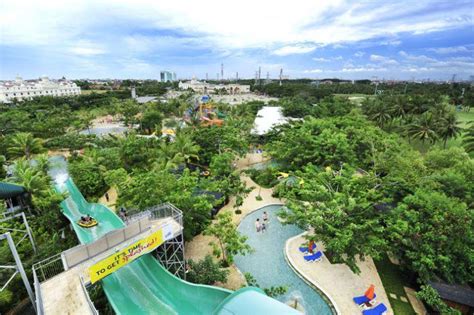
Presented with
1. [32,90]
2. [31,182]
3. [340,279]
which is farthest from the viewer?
[32,90]

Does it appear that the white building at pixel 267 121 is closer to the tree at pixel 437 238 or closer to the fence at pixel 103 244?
the tree at pixel 437 238

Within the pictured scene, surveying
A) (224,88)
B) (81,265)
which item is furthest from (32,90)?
(81,265)

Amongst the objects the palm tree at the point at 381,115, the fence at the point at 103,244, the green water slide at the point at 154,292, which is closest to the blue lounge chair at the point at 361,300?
the green water slide at the point at 154,292

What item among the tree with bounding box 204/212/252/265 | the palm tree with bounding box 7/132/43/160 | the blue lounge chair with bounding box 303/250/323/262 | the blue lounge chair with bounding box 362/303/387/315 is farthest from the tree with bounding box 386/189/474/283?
the palm tree with bounding box 7/132/43/160

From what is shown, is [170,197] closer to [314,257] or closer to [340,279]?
[314,257]

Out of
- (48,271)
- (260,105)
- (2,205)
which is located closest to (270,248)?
(48,271)

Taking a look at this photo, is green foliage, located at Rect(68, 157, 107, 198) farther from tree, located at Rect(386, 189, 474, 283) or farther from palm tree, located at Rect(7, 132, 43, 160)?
tree, located at Rect(386, 189, 474, 283)
